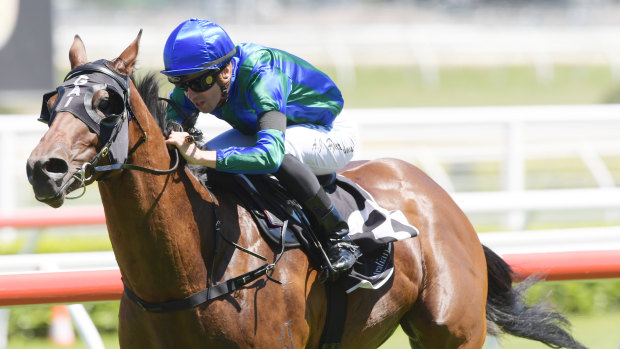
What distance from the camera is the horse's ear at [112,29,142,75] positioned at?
261cm

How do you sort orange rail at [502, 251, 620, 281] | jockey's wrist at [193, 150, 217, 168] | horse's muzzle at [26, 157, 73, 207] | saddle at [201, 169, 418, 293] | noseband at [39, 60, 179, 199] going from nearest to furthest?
horse's muzzle at [26, 157, 73, 207] → noseband at [39, 60, 179, 199] → jockey's wrist at [193, 150, 217, 168] → saddle at [201, 169, 418, 293] → orange rail at [502, 251, 620, 281]

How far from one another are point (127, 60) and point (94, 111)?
238 mm

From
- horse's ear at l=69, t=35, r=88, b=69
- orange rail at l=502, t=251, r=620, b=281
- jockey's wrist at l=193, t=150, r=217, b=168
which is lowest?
orange rail at l=502, t=251, r=620, b=281

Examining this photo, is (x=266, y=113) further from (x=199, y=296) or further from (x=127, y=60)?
(x=199, y=296)

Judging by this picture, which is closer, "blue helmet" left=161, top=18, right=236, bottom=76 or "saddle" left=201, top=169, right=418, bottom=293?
"blue helmet" left=161, top=18, right=236, bottom=76

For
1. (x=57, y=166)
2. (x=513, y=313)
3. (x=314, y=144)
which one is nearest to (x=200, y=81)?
(x=314, y=144)

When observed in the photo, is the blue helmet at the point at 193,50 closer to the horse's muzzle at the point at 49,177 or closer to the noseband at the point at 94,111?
the noseband at the point at 94,111

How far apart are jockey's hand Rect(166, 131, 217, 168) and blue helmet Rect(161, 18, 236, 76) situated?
213 mm

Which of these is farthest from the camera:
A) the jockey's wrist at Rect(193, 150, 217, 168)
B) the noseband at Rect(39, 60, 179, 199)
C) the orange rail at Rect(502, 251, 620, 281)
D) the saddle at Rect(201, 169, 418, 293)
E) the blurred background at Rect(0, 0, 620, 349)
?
the blurred background at Rect(0, 0, 620, 349)

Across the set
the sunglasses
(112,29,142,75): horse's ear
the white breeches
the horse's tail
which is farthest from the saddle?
the horse's tail

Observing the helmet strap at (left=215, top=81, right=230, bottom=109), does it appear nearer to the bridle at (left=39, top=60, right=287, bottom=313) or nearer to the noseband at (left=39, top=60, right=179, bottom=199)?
the bridle at (left=39, top=60, right=287, bottom=313)

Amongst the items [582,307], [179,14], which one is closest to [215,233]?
A: [582,307]

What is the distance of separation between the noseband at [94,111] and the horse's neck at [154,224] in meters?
0.09

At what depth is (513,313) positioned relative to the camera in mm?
3875
